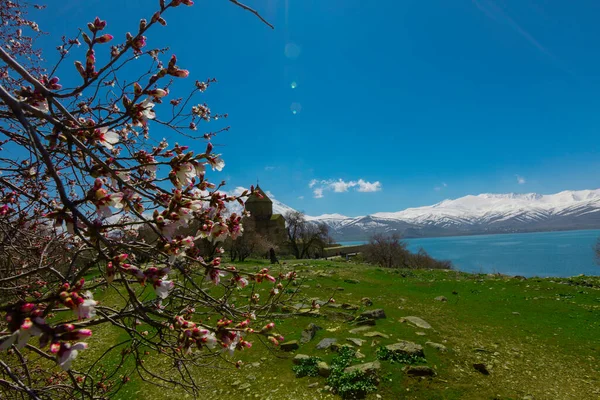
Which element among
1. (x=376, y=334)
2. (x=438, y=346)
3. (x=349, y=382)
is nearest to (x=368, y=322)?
(x=376, y=334)

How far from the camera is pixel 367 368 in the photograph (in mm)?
6113

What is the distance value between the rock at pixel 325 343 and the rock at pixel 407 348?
1415 mm

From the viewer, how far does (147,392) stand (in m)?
6.66

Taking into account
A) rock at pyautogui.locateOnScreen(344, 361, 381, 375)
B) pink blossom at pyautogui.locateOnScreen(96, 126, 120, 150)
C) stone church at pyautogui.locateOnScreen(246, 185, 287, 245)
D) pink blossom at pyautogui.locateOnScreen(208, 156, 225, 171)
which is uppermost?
stone church at pyautogui.locateOnScreen(246, 185, 287, 245)

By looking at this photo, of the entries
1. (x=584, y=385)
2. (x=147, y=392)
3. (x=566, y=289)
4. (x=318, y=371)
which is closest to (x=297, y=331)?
(x=318, y=371)

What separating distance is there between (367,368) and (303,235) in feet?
160

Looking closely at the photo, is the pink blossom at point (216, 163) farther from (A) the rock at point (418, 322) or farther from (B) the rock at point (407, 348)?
(A) the rock at point (418, 322)

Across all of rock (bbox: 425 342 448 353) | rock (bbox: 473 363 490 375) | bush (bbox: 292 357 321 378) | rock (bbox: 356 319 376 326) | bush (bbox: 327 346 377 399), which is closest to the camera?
bush (bbox: 327 346 377 399)

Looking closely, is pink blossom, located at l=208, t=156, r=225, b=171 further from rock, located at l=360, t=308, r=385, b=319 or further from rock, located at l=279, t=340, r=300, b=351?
rock, located at l=360, t=308, r=385, b=319

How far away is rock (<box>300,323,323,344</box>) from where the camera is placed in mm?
8211

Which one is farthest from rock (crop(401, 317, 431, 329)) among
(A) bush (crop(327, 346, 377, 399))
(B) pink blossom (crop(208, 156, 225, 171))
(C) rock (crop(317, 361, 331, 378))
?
(B) pink blossom (crop(208, 156, 225, 171))

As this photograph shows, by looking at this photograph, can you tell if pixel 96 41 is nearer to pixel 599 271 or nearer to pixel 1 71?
pixel 1 71

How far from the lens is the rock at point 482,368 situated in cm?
634

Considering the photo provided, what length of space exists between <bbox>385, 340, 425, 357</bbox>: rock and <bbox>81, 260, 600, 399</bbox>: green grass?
226 mm
